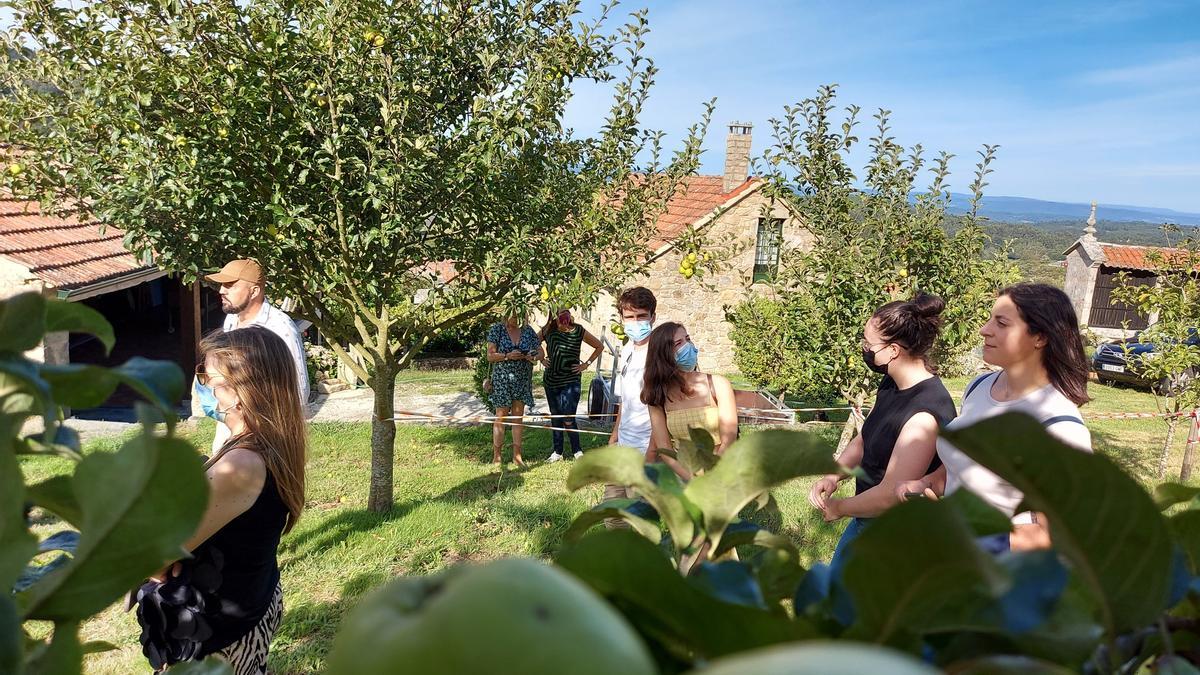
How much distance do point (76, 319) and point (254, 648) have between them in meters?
2.23

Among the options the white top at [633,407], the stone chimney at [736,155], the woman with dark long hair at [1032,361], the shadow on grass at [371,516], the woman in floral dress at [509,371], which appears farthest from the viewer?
the stone chimney at [736,155]

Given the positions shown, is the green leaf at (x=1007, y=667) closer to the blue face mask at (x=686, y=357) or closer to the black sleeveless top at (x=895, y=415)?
the black sleeveless top at (x=895, y=415)

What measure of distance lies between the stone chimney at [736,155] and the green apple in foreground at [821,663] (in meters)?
19.3

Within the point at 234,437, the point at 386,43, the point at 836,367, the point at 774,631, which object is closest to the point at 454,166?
the point at 386,43

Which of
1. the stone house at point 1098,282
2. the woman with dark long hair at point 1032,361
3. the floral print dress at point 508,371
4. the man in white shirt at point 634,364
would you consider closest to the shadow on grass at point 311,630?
the man in white shirt at point 634,364

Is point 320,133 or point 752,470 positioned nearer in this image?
point 752,470

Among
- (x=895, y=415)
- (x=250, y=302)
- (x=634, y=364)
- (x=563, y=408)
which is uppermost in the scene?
(x=250, y=302)

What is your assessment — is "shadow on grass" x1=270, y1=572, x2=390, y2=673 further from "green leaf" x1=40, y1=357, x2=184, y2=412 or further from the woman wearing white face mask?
"green leaf" x1=40, y1=357, x2=184, y2=412

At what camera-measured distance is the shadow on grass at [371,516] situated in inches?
201

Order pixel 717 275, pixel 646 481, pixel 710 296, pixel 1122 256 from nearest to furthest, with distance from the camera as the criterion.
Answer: pixel 646 481, pixel 717 275, pixel 710 296, pixel 1122 256

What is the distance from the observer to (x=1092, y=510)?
0.45 m

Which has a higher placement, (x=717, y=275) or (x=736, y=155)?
(x=736, y=155)

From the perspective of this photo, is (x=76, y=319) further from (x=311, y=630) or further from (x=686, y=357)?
(x=311, y=630)

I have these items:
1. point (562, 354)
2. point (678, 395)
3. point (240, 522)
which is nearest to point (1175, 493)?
point (240, 522)
